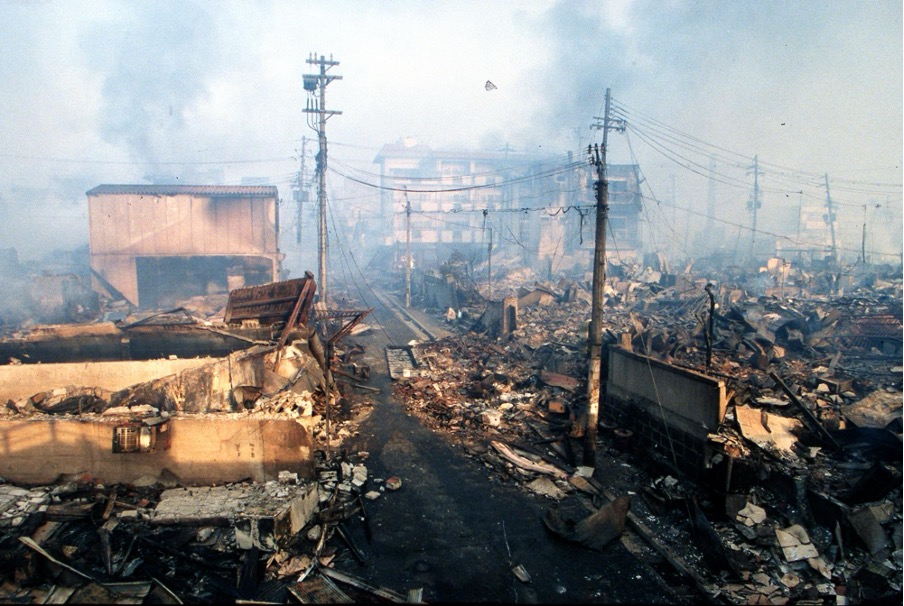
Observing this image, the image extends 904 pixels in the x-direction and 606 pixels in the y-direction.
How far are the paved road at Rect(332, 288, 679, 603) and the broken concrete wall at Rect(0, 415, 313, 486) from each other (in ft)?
6.14

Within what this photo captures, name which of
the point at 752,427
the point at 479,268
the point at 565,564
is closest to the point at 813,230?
the point at 479,268

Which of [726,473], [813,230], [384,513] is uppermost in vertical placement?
[813,230]

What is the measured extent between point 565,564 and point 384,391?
26.2 feet

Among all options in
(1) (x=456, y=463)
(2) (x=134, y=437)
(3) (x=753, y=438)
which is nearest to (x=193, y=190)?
(2) (x=134, y=437)

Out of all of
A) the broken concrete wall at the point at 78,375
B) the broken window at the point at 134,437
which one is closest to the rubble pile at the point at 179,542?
the broken window at the point at 134,437

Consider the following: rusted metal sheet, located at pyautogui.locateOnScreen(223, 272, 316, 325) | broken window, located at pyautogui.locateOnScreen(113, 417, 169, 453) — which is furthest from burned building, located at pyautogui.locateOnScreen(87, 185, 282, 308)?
broken window, located at pyautogui.locateOnScreen(113, 417, 169, 453)

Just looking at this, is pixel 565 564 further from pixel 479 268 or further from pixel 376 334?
pixel 479 268

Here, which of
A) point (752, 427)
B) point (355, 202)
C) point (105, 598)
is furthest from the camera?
point (355, 202)

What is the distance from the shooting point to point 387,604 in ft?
17.1

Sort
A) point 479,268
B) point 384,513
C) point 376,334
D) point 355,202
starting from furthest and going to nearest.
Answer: point 355,202, point 479,268, point 376,334, point 384,513

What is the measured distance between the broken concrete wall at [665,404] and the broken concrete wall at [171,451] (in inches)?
242

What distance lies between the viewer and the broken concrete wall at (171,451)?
7379 mm

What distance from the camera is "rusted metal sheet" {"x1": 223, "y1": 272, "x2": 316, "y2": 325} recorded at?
42.5 ft

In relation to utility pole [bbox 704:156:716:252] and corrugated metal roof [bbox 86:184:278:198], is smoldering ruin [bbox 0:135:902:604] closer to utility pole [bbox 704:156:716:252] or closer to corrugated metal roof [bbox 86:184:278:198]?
corrugated metal roof [bbox 86:184:278:198]
